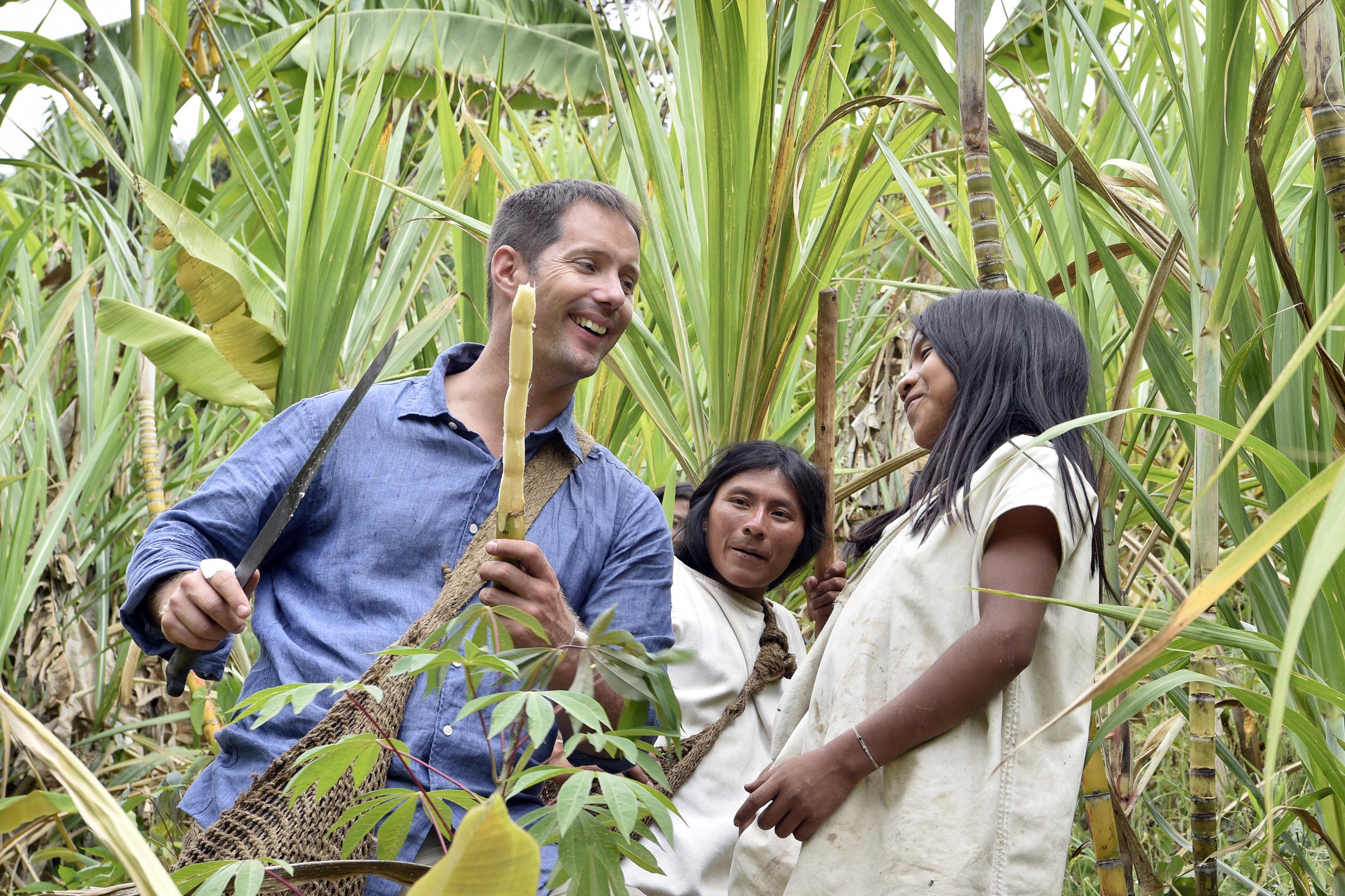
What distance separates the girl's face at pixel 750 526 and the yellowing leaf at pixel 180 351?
0.95 m

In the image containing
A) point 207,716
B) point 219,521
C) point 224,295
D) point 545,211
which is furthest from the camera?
point 207,716

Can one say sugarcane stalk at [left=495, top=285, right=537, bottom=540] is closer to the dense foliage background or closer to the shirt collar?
the dense foliage background

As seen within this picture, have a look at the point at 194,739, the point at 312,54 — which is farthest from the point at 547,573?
the point at 194,739

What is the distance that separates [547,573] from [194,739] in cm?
250

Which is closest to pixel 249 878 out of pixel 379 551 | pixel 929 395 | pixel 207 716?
pixel 379 551

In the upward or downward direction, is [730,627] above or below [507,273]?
below

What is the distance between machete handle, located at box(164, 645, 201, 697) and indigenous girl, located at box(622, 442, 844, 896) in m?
0.83

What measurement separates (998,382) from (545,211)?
2.36 feet

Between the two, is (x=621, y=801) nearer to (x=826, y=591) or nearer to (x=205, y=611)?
(x=205, y=611)

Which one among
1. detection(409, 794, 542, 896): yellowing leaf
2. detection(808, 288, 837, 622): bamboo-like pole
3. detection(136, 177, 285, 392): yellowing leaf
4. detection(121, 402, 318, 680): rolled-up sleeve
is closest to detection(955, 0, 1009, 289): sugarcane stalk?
detection(808, 288, 837, 622): bamboo-like pole

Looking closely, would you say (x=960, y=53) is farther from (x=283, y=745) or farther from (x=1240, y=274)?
(x=283, y=745)

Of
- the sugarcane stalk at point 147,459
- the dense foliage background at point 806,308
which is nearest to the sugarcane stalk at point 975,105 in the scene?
the dense foliage background at point 806,308

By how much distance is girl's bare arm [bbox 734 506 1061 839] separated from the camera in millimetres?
1270

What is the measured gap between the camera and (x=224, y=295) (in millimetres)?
2211
